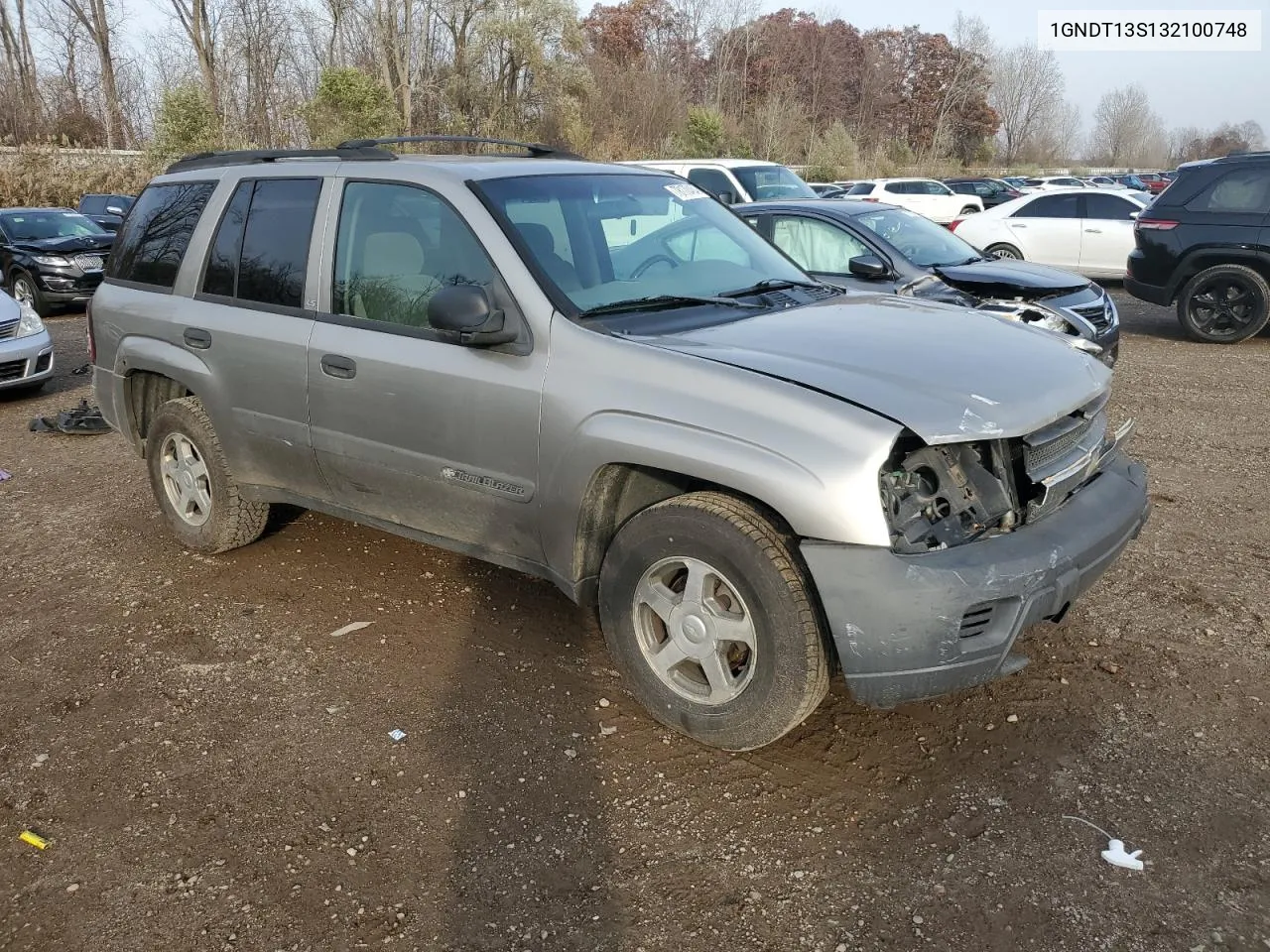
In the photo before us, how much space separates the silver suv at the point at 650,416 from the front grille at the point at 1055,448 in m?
0.01

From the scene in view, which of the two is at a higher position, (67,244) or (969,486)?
(67,244)

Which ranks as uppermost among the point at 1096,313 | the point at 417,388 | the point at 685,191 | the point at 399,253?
the point at 685,191

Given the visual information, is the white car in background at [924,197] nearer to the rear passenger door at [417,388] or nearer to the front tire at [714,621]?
the rear passenger door at [417,388]

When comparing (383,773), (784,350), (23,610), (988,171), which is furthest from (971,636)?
(988,171)

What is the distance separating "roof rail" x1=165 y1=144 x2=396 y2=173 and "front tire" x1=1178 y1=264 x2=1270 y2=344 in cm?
985

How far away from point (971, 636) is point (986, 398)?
714 millimetres

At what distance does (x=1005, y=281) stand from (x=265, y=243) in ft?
19.8

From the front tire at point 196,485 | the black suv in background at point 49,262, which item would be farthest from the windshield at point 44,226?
the front tire at point 196,485

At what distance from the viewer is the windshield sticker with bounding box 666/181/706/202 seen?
4559mm

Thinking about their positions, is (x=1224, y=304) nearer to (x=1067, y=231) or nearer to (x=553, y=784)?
(x=1067, y=231)

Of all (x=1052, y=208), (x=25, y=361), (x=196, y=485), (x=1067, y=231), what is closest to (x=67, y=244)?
(x=25, y=361)

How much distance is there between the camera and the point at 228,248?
15.4ft

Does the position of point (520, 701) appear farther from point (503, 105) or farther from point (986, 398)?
point (503, 105)

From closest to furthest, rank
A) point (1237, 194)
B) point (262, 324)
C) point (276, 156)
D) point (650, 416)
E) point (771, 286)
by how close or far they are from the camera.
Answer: point (650, 416) → point (771, 286) → point (262, 324) → point (276, 156) → point (1237, 194)
